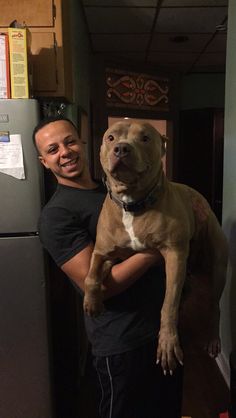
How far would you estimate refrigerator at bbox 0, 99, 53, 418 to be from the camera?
→ 1526mm

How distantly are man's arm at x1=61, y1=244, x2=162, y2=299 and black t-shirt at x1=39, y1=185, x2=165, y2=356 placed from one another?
2 centimetres

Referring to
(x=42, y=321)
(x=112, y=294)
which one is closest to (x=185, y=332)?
(x=112, y=294)

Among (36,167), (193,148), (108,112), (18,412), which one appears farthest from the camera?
(193,148)

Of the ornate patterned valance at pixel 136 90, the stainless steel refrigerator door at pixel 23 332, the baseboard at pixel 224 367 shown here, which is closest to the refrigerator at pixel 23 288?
the stainless steel refrigerator door at pixel 23 332

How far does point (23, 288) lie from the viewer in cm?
160

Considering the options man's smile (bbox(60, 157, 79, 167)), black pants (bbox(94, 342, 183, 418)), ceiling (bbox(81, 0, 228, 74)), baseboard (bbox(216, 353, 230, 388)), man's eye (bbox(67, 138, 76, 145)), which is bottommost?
baseboard (bbox(216, 353, 230, 388))

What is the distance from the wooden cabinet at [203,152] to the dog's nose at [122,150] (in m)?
3.39

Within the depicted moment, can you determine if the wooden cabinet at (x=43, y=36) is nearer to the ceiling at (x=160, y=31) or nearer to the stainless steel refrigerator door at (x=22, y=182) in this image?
the stainless steel refrigerator door at (x=22, y=182)

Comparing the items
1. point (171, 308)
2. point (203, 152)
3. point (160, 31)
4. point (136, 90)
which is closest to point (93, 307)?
point (171, 308)

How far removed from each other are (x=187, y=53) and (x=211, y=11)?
1.16 metres

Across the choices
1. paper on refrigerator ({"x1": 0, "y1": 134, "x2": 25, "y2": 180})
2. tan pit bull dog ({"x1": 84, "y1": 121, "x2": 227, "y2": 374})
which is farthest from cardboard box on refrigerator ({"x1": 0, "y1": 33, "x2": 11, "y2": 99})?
tan pit bull dog ({"x1": 84, "y1": 121, "x2": 227, "y2": 374})

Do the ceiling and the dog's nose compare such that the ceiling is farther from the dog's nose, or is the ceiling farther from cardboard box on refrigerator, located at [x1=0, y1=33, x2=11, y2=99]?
the dog's nose

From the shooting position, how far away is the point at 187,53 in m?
3.91

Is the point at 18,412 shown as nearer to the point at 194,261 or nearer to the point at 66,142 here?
the point at 194,261
